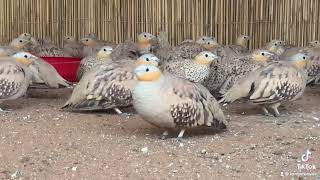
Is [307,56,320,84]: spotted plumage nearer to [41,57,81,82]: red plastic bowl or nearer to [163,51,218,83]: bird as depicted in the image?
[163,51,218,83]: bird

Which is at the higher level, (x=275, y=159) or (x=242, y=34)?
(x=242, y=34)

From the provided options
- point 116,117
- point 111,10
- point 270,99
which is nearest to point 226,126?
point 270,99

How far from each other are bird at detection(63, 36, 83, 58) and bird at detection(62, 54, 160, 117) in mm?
2500

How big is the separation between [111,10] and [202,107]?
12.3 ft

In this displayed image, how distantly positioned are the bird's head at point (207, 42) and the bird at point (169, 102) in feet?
8.74

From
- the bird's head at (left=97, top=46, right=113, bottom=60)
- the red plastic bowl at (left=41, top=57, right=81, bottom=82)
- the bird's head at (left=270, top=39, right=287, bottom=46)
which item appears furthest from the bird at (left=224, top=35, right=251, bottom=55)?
the red plastic bowl at (left=41, top=57, right=81, bottom=82)

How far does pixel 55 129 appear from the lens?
200 inches

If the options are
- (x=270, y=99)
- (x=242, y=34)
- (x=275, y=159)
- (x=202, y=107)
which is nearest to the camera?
(x=275, y=159)

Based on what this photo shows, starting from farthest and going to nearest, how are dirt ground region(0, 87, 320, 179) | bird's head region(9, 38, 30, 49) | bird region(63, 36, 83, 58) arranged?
1. bird region(63, 36, 83, 58)
2. bird's head region(9, 38, 30, 49)
3. dirt ground region(0, 87, 320, 179)

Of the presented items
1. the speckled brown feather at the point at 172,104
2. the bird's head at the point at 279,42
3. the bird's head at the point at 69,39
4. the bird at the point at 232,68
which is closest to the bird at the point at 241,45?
the bird's head at the point at 279,42

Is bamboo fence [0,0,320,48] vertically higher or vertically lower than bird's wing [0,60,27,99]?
higher

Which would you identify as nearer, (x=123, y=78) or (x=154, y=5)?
(x=123, y=78)

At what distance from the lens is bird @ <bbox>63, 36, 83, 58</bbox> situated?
8156 mm

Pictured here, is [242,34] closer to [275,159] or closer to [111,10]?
[111,10]
